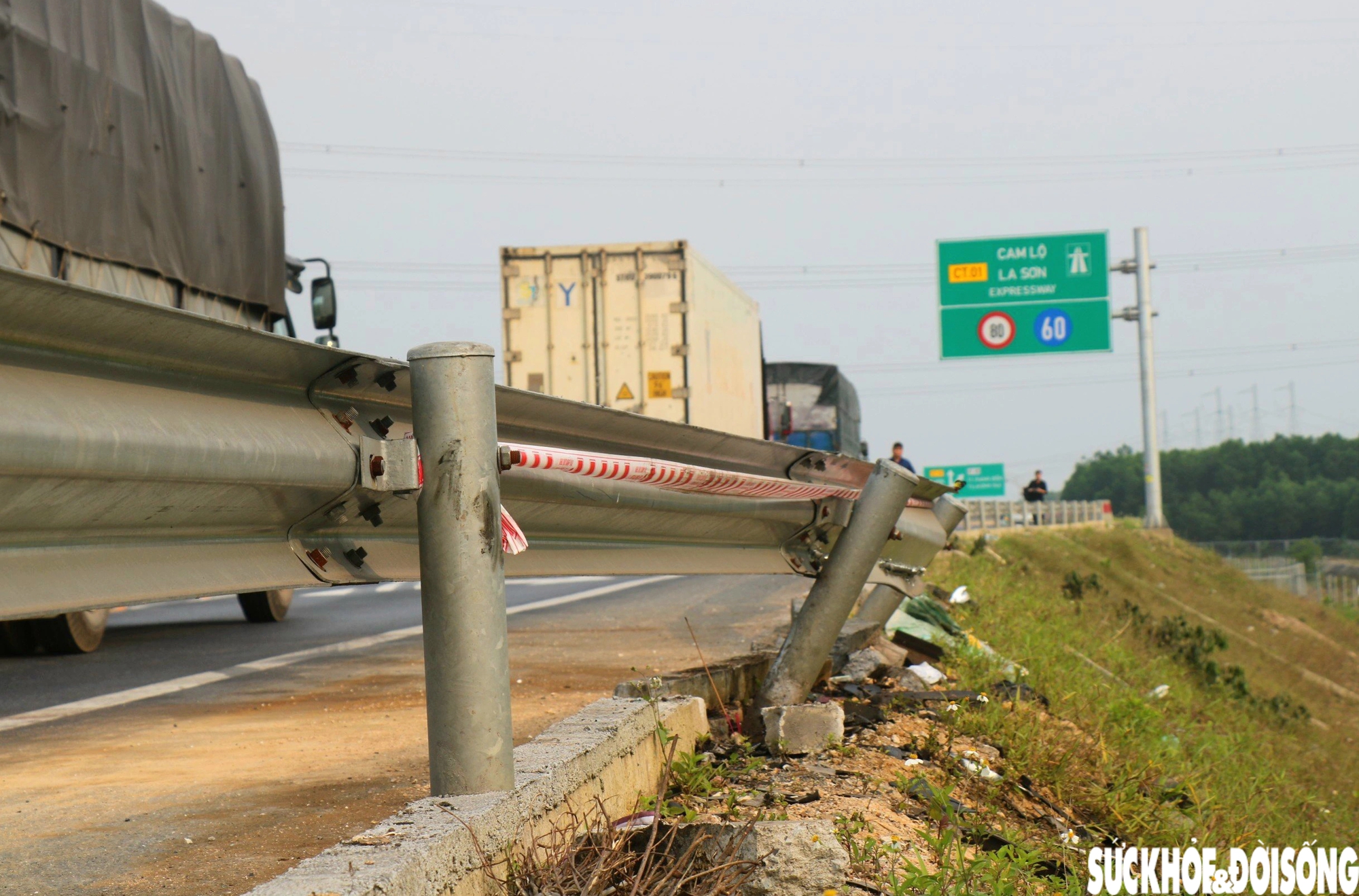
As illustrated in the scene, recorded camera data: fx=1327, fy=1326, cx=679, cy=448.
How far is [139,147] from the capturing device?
845 centimetres

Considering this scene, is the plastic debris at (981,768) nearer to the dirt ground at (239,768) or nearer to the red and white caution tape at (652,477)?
the red and white caution tape at (652,477)

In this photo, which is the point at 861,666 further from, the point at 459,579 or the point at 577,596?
the point at 577,596

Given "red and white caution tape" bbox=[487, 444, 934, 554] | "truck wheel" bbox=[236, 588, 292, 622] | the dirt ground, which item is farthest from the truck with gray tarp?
"red and white caution tape" bbox=[487, 444, 934, 554]

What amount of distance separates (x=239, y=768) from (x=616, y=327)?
1477cm

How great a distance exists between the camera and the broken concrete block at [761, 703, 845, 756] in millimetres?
4367

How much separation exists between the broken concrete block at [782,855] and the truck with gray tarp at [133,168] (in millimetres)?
4441

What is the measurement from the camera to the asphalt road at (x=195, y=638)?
771 centimetres

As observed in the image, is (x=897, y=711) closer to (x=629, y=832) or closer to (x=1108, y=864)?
(x=1108, y=864)

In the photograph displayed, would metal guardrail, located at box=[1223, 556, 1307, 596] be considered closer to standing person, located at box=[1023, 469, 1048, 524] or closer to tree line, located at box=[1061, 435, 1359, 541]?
standing person, located at box=[1023, 469, 1048, 524]

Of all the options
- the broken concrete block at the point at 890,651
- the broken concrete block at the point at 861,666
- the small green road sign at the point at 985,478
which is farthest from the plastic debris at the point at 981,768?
the small green road sign at the point at 985,478

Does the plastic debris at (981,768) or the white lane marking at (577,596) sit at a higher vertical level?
the plastic debris at (981,768)

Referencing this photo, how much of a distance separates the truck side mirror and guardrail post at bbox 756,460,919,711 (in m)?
8.66

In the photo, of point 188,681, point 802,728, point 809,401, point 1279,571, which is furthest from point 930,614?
point 1279,571

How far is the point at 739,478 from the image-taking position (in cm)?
414
